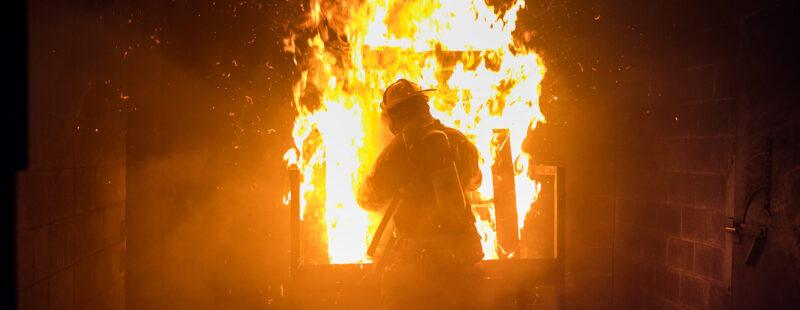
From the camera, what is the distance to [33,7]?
293cm

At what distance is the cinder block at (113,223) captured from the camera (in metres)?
4.16

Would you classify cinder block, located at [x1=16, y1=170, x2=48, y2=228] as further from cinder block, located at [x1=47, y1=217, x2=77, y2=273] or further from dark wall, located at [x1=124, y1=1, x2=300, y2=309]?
dark wall, located at [x1=124, y1=1, x2=300, y2=309]

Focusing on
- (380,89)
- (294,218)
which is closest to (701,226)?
(380,89)

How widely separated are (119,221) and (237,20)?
2308 mm

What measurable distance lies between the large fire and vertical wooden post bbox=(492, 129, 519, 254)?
0.22ft

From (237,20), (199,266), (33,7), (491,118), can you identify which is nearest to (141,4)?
(237,20)

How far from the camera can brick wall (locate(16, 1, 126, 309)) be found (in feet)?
9.69

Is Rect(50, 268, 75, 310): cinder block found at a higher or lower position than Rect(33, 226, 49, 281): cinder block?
lower

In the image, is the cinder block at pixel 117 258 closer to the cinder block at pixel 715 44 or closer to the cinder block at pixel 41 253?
the cinder block at pixel 41 253

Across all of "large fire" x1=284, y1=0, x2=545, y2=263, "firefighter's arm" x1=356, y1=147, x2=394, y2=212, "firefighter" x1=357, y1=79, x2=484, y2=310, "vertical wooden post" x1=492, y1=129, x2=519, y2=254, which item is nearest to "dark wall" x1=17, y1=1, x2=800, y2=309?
"large fire" x1=284, y1=0, x2=545, y2=263

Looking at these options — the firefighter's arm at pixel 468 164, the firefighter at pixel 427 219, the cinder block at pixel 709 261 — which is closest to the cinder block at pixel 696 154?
the cinder block at pixel 709 261

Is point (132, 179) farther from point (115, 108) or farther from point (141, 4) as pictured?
point (141, 4)

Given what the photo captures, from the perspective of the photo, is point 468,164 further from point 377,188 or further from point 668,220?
point 668,220

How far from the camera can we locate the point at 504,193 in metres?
4.97
